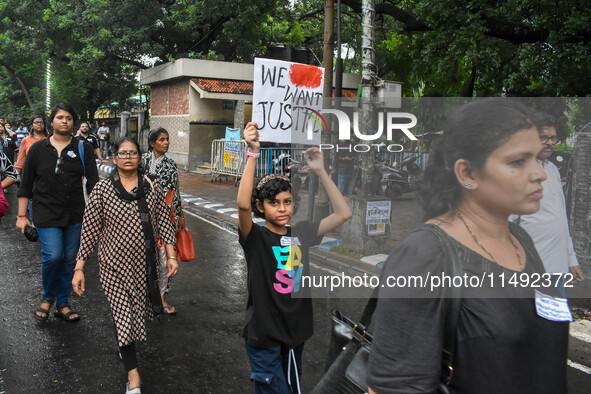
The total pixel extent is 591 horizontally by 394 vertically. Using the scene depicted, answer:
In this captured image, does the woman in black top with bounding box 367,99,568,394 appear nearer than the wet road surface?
Yes

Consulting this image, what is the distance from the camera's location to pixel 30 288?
582 centimetres

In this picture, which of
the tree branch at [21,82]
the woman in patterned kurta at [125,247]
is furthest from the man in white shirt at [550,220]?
the tree branch at [21,82]

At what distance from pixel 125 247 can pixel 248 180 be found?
1.46 meters

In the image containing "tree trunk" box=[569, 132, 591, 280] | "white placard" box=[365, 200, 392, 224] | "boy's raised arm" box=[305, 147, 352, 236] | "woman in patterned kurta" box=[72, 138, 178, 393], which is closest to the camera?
"tree trunk" box=[569, 132, 591, 280]

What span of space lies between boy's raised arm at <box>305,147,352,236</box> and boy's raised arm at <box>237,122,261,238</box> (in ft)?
1.18

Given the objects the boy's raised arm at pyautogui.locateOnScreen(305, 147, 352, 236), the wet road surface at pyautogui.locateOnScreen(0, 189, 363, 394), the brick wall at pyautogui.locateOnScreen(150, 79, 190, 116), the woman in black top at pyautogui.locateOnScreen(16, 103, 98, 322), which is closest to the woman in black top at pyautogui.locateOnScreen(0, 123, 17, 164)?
the wet road surface at pyautogui.locateOnScreen(0, 189, 363, 394)

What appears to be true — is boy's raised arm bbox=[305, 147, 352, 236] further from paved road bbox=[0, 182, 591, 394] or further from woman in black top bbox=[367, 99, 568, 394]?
paved road bbox=[0, 182, 591, 394]

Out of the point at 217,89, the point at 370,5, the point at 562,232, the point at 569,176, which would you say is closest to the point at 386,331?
the point at 562,232

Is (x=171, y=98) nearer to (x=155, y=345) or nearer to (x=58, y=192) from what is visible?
(x=58, y=192)

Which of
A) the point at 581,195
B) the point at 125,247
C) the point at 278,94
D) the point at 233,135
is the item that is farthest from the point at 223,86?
the point at 581,195

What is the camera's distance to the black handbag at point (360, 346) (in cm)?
130

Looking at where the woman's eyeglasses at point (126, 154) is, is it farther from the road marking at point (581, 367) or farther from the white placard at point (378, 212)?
the road marking at point (581, 367)

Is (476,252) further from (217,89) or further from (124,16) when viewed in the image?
(124,16)

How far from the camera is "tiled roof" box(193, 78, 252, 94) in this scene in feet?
68.0
